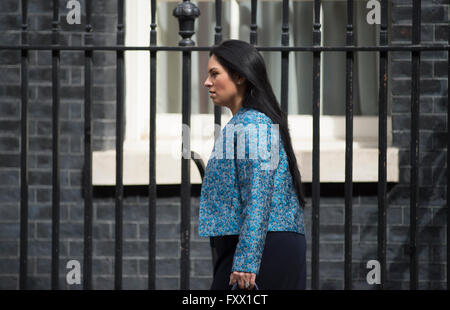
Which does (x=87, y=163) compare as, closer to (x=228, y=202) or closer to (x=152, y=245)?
(x=152, y=245)

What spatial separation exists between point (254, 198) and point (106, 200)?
2976 mm

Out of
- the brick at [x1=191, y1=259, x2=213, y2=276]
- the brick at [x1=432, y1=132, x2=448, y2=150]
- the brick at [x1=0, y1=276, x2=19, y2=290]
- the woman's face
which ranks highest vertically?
the woman's face

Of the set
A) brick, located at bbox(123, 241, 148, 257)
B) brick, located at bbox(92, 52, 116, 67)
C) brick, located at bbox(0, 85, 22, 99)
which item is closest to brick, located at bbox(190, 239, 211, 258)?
brick, located at bbox(123, 241, 148, 257)

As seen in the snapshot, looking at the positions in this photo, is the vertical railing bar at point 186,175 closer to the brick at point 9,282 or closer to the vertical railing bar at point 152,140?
the vertical railing bar at point 152,140

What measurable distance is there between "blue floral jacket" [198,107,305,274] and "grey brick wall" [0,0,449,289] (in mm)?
2640

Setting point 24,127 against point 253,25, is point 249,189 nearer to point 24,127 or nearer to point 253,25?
point 253,25

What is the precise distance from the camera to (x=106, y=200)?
625 centimetres

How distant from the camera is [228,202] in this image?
356 centimetres

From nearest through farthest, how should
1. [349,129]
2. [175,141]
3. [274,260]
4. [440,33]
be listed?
[274,260] → [349,129] → [440,33] → [175,141]

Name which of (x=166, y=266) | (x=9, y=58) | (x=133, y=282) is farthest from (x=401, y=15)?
(x=9, y=58)

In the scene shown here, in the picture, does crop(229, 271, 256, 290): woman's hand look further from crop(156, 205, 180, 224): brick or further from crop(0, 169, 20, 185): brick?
crop(0, 169, 20, 185): brick

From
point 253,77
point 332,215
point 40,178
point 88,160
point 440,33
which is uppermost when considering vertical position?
point 440,33

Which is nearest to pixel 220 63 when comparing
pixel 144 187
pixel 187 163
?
pixel 187 163

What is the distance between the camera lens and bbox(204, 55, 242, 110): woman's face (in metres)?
3.65
